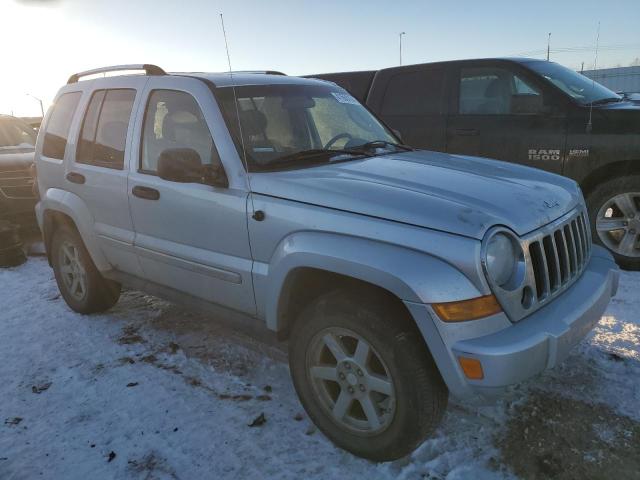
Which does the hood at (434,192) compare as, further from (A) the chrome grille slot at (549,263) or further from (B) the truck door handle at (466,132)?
(B) the truck door handle at (466,132)

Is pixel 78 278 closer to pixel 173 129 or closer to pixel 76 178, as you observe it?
pixel 76 178

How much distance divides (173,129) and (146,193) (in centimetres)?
45

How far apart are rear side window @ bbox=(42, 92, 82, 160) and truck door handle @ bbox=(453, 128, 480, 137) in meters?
3.79

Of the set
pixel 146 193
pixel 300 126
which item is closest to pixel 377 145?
pixel 300 126

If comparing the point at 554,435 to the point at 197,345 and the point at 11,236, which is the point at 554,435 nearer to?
the point at 197,345

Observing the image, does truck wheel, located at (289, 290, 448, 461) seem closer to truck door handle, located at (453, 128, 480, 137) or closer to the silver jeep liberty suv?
the silver jeep liberty suv

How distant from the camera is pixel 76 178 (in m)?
4.04

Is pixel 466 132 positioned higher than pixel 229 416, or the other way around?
pixel 466 132

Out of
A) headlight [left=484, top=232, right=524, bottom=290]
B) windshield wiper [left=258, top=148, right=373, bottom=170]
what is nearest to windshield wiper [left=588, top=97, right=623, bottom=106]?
windshield wiper [left=258, top=148, right=373, bottom=170]

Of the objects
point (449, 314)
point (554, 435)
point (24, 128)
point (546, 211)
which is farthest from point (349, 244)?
point (24, 128)

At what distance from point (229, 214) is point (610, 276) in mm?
2086

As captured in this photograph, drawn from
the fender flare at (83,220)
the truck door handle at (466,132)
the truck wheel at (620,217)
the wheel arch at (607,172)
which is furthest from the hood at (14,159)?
the truck wheel at (620,217)

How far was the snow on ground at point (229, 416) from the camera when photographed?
251 cm

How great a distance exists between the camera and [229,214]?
9.42ft
